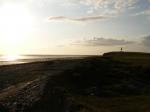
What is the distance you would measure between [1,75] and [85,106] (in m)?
23.3

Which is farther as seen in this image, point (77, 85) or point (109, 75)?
point (109, 75)

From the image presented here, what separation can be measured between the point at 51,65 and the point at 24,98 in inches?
748

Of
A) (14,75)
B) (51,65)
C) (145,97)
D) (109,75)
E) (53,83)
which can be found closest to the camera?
(145,97)

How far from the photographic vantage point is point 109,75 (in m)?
31.5

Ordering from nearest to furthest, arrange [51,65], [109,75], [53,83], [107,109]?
[107,109] → [53,83] → [109,75] → [51,65]

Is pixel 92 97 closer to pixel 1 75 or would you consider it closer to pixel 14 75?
pixel 14 75

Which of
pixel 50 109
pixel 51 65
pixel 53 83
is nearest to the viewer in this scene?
pixel 50 109

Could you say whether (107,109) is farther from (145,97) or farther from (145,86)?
(145,86)

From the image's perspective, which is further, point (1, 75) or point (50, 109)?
point (1, 75)

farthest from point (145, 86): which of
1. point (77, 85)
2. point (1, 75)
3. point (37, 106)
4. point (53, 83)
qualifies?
point (1, 75)

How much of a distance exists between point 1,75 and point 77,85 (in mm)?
17082

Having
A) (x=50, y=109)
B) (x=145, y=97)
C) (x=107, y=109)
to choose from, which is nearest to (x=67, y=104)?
(x=50, y=109)

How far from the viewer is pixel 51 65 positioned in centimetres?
4450

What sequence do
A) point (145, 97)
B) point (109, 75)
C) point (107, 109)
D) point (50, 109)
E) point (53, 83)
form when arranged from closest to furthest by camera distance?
1. point (107, 109)
2. point (50, 109)
3. point (145, 97)
4. point (53, 83)
5. point (109, 75)
